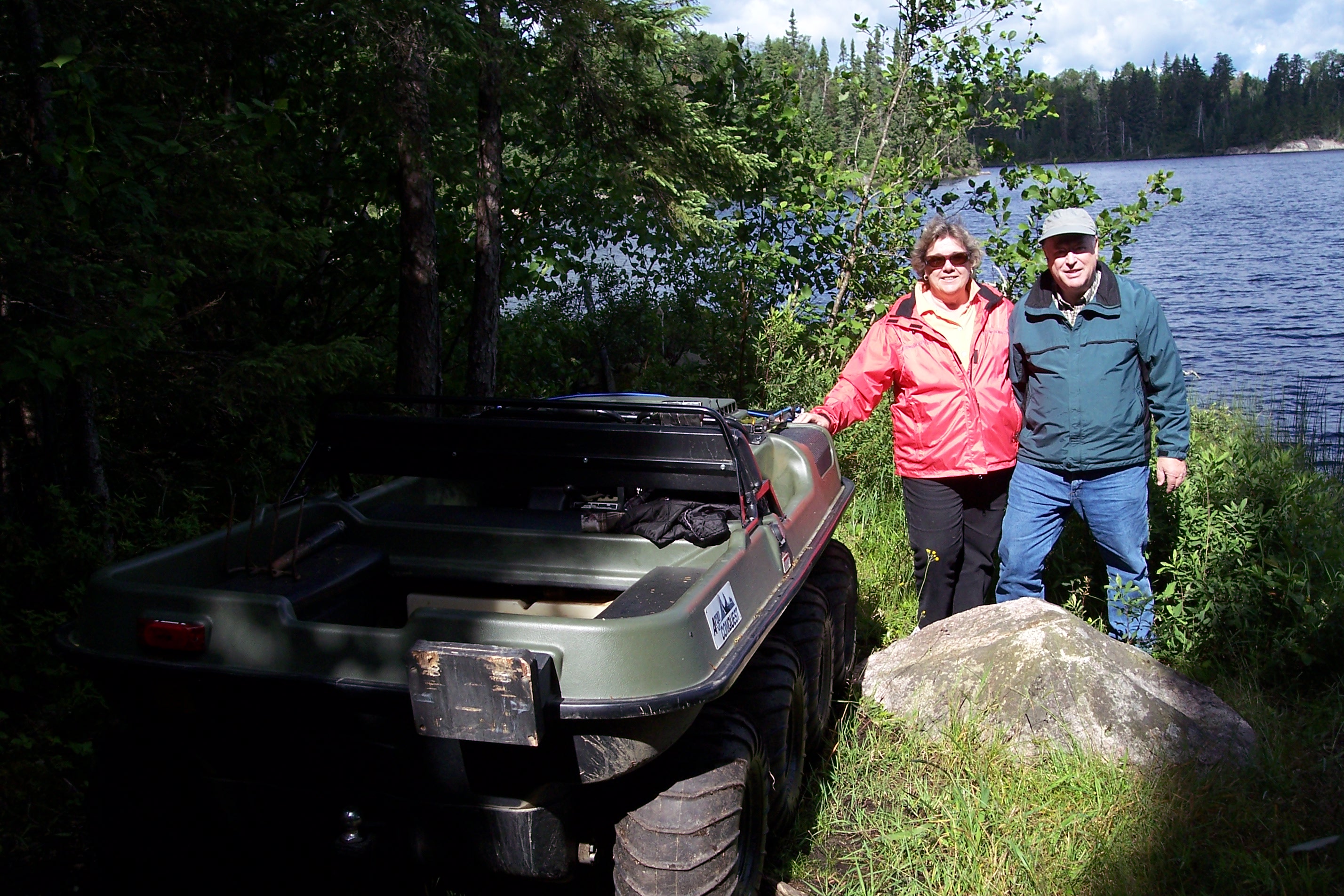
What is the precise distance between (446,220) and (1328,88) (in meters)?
108

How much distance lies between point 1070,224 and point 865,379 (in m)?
1.06

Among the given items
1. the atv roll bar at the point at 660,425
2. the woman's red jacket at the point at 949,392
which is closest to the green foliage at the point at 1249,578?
the woman's red jacket at the point at 949,392

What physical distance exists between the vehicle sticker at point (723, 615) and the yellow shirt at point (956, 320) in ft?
6.32

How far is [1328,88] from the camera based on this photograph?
93.4 meters

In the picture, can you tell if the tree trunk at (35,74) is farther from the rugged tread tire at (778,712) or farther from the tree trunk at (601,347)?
the tree trunk at (601,347)

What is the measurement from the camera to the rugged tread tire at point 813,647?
3.64m

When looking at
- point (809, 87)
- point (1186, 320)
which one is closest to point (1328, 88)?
point (1186, 320)

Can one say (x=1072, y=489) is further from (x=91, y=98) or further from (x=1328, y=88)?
(x=1328, y=88)

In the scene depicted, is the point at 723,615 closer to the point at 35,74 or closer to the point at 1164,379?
the point at 1164,379

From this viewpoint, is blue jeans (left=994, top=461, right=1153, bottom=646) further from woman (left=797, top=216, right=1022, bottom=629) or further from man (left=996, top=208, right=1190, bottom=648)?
woman (left=797, top=216, right=1022, bottom=629)

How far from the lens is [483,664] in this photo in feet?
7.30

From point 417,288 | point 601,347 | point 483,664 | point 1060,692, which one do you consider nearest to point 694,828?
point 483,664

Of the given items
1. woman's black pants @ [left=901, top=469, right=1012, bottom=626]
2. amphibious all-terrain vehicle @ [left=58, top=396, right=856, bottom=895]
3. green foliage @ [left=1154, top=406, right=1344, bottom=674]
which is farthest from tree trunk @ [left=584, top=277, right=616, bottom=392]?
amphibious all-terrain vehicle @ [left=58, top=396, right=856, bottom=895]

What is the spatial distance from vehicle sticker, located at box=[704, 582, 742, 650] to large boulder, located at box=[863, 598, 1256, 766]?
1456mm
